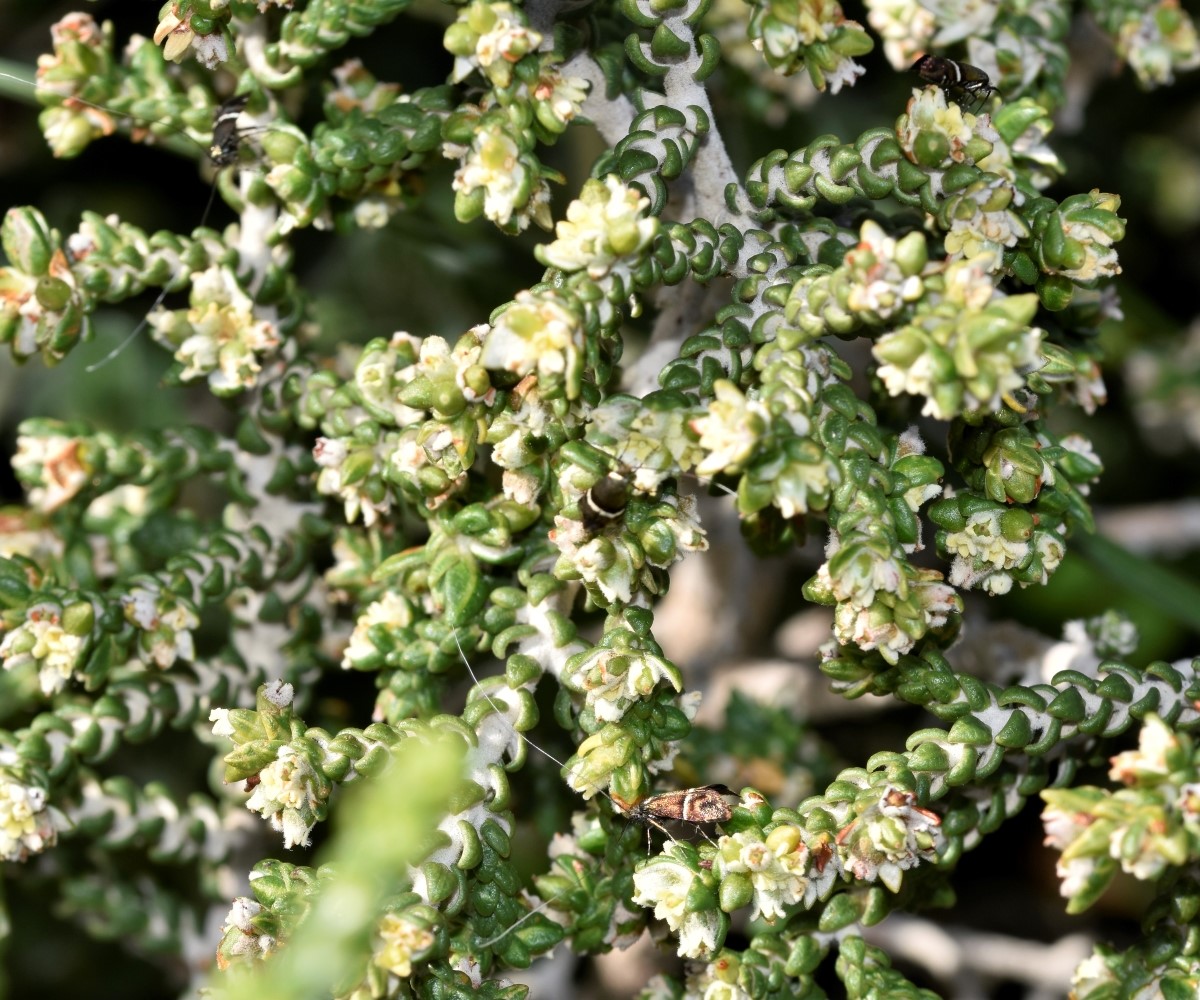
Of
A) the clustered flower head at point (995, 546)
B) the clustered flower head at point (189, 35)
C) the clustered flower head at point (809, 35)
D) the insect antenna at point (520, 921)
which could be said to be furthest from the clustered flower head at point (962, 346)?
the clustered flower head at point (189, 35)

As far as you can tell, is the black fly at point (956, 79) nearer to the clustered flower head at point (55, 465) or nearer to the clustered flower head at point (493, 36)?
the clustered flower head at point (493, 36)

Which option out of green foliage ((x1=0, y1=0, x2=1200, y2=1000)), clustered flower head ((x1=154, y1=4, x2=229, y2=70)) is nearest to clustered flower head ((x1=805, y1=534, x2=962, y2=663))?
green foliage ((x1=0, y1=0, x2=1200, y2=1000))

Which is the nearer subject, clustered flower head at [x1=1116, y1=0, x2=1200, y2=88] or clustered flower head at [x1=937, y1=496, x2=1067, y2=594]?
clustered flower head at [x1=937, y1=496, x2=1067, y2=594]

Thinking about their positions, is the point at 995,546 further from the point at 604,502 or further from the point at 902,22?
the point at 902,22

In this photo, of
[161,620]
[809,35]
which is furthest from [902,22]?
[161,620]

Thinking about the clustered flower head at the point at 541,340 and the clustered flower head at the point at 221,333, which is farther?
Result: the clustered flower head at the point at 221,333

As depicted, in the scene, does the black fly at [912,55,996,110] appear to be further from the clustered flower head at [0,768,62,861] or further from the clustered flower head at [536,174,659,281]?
the clustered flower head at [0,768,62,861]

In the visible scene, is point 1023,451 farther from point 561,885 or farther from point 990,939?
point 990,939
